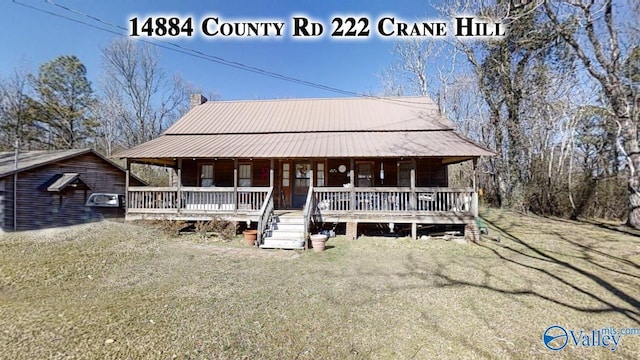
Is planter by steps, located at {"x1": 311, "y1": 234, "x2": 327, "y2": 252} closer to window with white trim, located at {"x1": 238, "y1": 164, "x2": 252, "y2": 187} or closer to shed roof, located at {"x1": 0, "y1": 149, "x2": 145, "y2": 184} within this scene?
window with white trim, located at {"x1": 238, "y1": 164, "x2": 252, "y2": 187}

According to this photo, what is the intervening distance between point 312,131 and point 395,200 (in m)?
5.37

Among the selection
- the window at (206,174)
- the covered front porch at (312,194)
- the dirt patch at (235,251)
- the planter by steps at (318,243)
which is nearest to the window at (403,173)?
the covered front porch at (312,194)

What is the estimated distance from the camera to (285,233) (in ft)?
29.6

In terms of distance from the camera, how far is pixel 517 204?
15992mm

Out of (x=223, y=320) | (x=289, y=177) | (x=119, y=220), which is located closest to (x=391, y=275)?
(x=223, y=320)

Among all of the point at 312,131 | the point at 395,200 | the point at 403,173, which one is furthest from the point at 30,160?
the point at 403,173

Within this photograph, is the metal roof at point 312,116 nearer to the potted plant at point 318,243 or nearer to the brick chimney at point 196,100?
the brick chimney at point 196,100

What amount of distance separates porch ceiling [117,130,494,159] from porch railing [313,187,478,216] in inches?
48.6

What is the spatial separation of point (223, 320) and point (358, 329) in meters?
1.99

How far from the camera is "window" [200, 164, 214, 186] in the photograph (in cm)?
1285

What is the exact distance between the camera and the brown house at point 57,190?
1005cm

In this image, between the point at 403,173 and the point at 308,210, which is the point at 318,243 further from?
the point at 403,173

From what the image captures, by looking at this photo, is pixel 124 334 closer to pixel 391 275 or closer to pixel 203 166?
pixel 391 275

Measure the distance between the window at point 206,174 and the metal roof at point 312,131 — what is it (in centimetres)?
128
